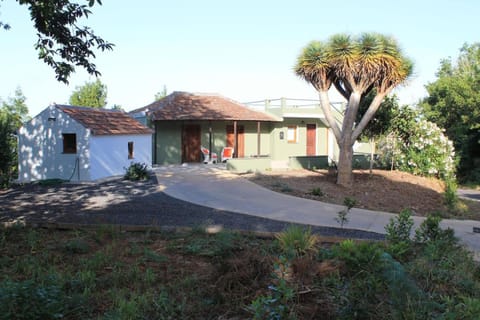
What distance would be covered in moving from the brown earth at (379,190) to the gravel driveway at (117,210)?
12.1 ft

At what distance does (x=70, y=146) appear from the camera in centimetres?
1672

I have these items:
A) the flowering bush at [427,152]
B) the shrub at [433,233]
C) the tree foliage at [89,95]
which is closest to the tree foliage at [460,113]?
the flowering bush at [427,152]

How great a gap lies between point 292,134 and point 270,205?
17.8 metres

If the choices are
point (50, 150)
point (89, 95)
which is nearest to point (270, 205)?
point (50, 150)

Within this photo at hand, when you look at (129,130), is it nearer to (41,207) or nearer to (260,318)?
(41,207)

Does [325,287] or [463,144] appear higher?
[463,144]

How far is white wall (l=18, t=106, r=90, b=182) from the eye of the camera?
1628 cm

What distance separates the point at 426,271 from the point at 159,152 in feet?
65.0

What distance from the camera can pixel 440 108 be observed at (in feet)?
88.9

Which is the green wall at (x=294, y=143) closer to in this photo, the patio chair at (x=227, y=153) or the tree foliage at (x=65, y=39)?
the patio chair at (x=227, y=153)

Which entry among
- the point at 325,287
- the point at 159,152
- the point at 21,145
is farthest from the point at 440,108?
the point at 325,287

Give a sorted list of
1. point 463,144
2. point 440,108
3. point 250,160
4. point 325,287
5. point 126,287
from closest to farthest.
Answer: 1. point 325,287
2. point 126,287
3. point 250,160
4. point 463,144
5. point 440,108

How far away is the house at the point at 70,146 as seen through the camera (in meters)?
16.3

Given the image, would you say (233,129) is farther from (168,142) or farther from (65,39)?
(65,39)
